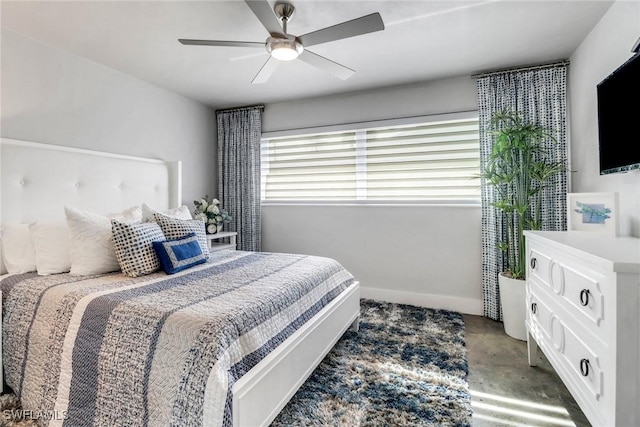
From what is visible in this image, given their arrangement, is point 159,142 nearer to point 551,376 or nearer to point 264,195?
point 264,195

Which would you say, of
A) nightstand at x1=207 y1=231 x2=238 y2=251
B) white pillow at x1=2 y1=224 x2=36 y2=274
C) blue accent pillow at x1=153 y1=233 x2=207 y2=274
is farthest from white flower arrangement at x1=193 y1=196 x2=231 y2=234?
white pillow at x1=2 y1=224 x2=36 y2=274

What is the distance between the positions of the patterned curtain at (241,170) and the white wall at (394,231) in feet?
0.71

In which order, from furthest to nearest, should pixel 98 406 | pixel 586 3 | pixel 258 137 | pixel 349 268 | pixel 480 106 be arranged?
pixel 258 137 < pixel 349 268 < pixel 480 106 < pixel 586 3 < pixel 98 406

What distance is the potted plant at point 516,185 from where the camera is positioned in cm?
259

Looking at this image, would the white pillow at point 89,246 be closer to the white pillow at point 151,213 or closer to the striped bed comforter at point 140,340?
the striped bed comforter at point 140,340

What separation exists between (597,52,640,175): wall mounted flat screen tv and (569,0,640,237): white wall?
0.06 m

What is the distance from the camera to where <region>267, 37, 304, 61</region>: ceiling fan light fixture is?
188 cm

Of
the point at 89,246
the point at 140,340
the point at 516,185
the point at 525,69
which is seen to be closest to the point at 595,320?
the point at 516,185

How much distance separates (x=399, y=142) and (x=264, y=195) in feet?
6.24

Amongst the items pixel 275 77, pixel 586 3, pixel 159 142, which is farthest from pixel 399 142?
pixel 159 142

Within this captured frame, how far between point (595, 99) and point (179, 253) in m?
3.27

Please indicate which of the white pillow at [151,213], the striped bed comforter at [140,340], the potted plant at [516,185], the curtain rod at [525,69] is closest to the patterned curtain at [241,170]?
the white pillow at [151,213]

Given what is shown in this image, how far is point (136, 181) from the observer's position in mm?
3080

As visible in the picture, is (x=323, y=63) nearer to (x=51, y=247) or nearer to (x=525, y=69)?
(x=525, y=69)
